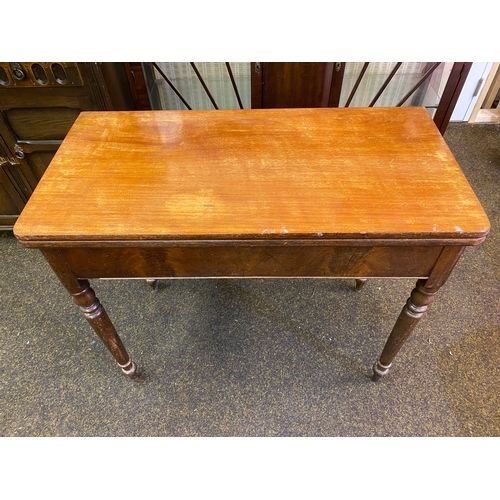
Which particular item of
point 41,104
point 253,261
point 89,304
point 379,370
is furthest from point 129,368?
point 41,104

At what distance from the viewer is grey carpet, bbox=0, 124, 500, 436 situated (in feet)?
3.57

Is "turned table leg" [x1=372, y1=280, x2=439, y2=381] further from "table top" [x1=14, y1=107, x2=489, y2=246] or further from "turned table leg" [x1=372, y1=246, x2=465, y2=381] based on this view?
"table top" [x1=14, y1=107, x2=489, y2=246]

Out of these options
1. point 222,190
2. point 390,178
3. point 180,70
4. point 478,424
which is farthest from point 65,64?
point 478,424

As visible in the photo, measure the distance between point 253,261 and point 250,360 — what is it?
0.52m

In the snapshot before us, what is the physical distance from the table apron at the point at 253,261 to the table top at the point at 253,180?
0.05 m

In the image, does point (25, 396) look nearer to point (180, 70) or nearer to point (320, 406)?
point (320, 406)

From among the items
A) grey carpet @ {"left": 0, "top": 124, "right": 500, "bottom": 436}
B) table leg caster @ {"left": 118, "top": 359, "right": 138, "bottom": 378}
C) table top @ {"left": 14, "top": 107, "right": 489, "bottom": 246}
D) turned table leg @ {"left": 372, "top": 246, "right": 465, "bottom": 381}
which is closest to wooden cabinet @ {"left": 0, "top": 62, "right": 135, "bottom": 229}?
table top @ {"left": 14, "top": 107, "right": 489, "bottom": 246}

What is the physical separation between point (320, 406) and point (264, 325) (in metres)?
0.30

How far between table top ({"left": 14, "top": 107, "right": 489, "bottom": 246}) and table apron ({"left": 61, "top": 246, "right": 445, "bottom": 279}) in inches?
2.0

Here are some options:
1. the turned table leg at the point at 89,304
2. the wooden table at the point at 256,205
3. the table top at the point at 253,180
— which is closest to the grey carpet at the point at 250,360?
the turned table leg at the point at 89,304

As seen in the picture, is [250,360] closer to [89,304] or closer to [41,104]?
[89,304]

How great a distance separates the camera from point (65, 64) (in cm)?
109

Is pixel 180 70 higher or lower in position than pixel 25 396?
higher

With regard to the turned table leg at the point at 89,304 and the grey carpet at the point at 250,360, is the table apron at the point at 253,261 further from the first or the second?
the grey carpet at the point at 250,360
